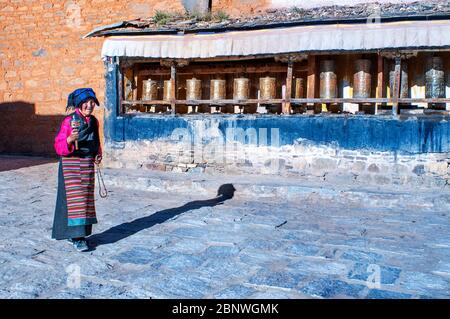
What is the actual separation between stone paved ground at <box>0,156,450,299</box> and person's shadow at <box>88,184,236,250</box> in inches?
0.9

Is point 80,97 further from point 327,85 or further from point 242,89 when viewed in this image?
point 327,85

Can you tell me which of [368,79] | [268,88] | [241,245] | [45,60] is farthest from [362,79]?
[45,60]

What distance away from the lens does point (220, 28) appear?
377 inches

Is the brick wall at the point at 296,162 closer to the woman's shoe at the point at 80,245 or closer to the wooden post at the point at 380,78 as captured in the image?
the wooden post at the point at 380,78

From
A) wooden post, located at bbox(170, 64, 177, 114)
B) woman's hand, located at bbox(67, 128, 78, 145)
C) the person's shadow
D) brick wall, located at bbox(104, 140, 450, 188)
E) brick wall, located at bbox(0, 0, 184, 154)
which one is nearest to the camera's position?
woman's hand, located at bbox(67, 128, 78, 145)

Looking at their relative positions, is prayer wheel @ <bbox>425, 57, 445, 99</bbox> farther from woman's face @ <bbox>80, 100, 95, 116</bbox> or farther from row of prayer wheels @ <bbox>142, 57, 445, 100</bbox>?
woman's face @ <bbox>80, 100, 95, 116</bbox>

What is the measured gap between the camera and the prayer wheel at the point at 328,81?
9641mm

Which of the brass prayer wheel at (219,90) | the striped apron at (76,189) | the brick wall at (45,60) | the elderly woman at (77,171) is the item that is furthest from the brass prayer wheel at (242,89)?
the striped apron at (76,189)

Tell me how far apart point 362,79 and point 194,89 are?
Answer: 344 cm

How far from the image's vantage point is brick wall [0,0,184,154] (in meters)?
14.2

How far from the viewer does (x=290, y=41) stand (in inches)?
357

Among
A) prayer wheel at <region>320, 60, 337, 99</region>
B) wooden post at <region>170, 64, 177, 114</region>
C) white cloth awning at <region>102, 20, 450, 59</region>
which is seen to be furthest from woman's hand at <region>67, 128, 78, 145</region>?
prayer wheel at <region>320, 60, 337, 99</region>

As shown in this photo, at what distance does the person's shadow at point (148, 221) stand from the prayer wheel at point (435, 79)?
3.89 meters
